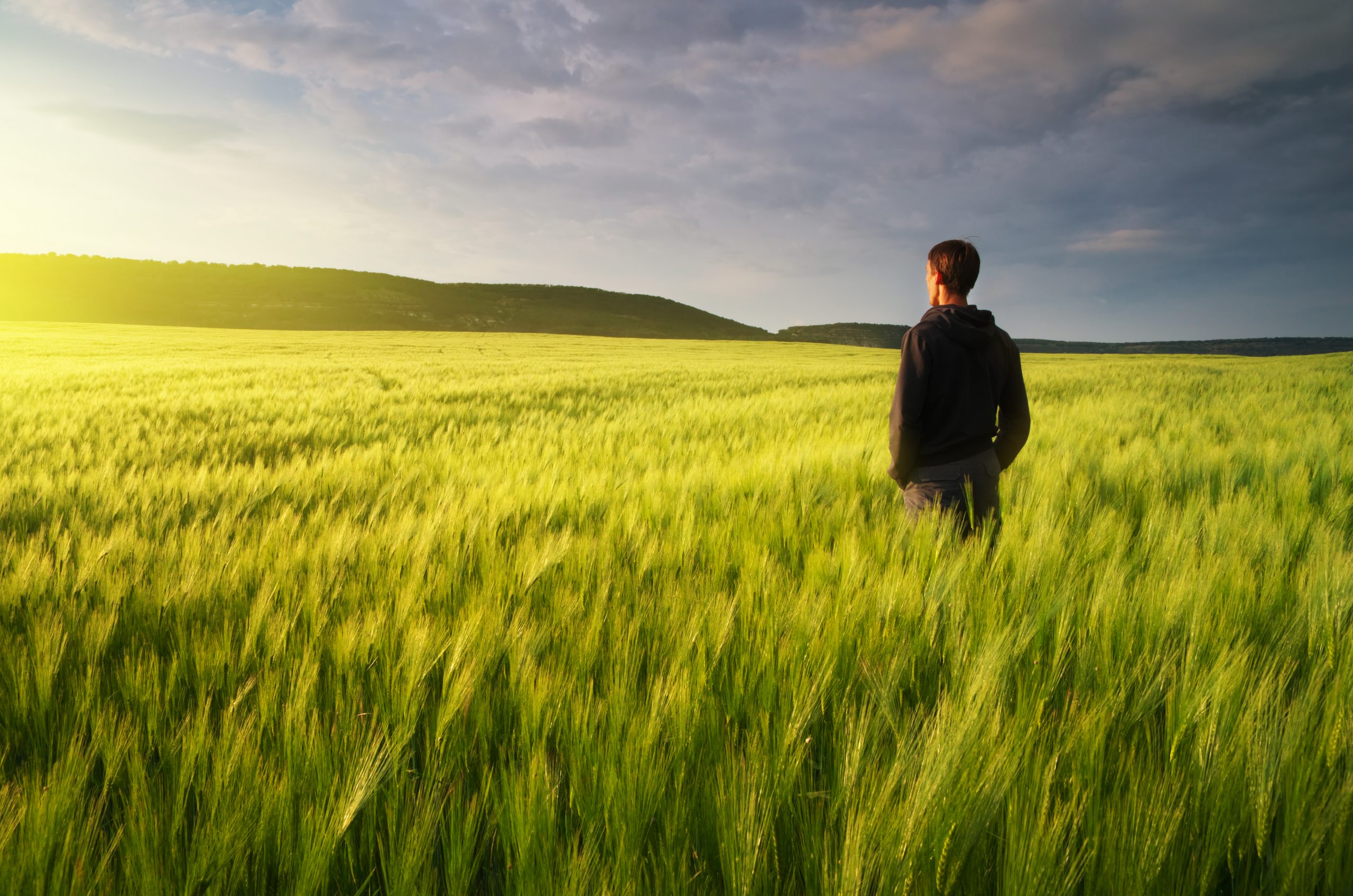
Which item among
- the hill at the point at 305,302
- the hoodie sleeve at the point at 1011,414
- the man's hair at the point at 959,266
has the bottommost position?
the hoodie sleeve at the point at 1011,414

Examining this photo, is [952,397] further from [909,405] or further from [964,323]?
[964,323]

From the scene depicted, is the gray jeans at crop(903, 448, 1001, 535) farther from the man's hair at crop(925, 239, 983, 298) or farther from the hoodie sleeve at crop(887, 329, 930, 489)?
the man's hair at crop(925, 239, 983, 298)

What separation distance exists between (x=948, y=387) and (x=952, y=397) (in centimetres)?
5

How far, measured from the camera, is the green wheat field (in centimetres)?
80

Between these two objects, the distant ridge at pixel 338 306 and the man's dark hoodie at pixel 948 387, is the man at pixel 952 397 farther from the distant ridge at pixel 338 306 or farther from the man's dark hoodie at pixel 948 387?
the distant ridge at pixel 338 306

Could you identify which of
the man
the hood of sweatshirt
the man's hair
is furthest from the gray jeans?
the man's hair

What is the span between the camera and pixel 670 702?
1071mm

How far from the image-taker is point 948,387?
2.59 m

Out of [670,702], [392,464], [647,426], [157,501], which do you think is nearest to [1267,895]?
[670,702]

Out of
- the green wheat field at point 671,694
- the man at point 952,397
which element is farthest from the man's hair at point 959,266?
the green wheat field at point 671,694

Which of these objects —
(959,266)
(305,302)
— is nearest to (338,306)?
(305,302)

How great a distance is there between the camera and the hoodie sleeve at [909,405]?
255 cm

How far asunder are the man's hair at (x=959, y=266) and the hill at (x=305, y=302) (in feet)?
229

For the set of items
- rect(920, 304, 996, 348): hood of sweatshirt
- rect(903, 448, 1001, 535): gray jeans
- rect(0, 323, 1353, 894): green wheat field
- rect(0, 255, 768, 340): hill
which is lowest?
rect(0, 323, 1353, 894): green wheat field
